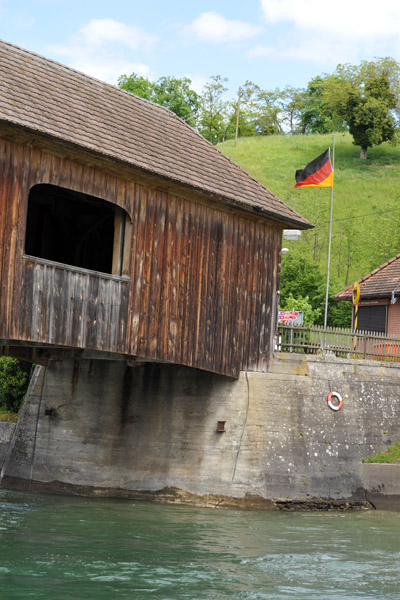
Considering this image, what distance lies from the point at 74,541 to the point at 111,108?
887 cm

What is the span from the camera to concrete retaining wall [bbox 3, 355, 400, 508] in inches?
731

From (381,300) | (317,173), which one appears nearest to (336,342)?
(317,173)

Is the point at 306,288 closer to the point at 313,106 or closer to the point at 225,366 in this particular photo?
the point at 225,366

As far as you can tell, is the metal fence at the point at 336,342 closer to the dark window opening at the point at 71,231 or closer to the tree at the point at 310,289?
the dark window opening at the point at 71,231

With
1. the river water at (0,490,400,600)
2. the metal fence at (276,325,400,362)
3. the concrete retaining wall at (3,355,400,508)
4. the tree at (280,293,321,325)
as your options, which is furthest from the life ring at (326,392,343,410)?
the tree at (280,293,321,325)

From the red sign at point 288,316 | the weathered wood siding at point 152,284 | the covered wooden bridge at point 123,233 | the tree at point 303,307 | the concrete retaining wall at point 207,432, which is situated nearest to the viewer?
the weathered wood siding at point 152,284

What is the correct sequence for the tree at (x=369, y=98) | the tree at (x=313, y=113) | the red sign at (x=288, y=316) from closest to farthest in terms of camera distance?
the red sign at (x=288, y=316), the tree at (x=369, y=98), the tree at (x=313, y=113)

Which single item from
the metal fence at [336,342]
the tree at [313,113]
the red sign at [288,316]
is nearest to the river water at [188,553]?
the metal fence at [336,342]

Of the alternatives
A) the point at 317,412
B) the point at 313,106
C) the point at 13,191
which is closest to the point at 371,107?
the point at 313,106

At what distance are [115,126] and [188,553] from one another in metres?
8.29

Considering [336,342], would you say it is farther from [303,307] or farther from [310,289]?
[310,289]

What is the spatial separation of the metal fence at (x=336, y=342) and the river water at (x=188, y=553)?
13.5ft

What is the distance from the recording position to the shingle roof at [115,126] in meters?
14.6

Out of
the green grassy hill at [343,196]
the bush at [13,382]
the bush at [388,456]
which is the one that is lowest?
the bush at [388,456]
